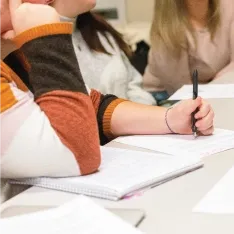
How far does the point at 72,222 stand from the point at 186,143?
17.5 inches

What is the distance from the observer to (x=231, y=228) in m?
0.75

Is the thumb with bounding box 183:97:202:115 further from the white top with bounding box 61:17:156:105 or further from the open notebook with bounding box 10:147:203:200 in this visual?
the white top with bounding box 61:17:156:105

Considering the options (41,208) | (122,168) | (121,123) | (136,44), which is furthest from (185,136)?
(136,44)

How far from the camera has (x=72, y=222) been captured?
2.56 feet

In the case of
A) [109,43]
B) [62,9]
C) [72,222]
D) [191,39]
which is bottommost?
[191,39]

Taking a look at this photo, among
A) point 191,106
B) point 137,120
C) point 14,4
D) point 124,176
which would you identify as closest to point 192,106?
point 191,106

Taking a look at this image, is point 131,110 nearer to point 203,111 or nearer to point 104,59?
point 203,111

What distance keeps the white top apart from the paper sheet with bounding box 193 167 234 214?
3.04ft

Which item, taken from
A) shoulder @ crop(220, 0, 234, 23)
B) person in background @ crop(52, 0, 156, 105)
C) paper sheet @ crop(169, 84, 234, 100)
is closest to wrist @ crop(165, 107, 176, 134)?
paper sheet @ crop(169, 84, 234, 100)

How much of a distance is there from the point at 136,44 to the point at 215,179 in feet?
6.07

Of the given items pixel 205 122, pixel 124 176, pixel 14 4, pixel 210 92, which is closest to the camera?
pixel 124 176

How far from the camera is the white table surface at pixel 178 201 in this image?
30.0 inches

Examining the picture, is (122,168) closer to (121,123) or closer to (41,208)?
(41,208)

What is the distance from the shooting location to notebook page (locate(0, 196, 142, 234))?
754 millimetres
